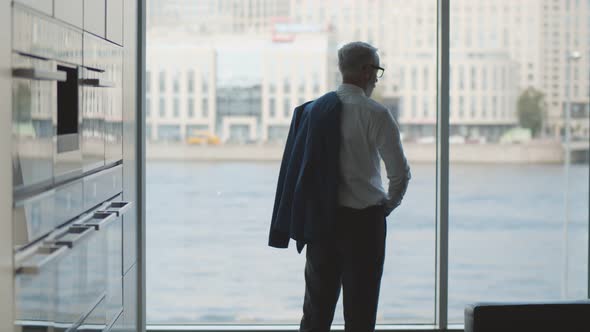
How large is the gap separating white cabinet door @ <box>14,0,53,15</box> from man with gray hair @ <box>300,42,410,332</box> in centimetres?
127

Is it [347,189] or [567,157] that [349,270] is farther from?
[567,157]

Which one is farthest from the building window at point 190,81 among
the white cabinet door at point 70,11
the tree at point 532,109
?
the tree at point 532,109

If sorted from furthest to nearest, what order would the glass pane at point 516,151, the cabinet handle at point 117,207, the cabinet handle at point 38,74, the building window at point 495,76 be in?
the building window at point 495,76 < the glass pane at point 516,151 < the cabinet handle at point 117,207 < the cabinet handle at point 38,74

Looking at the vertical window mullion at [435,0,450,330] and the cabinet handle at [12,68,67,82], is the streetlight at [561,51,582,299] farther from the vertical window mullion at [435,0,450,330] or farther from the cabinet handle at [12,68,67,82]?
the cabinet handle at [12,68,67,82]

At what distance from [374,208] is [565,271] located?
9.97m

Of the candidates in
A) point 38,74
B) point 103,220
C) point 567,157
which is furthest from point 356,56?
point 567,157

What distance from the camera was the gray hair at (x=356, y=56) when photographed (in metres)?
3.16

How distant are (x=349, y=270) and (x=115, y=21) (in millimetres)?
1281

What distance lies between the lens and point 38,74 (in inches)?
76.7

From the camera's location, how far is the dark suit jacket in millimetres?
3068

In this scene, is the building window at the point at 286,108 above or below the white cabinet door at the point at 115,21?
below

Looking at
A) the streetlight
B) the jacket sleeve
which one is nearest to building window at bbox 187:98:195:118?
the jacket sleeve

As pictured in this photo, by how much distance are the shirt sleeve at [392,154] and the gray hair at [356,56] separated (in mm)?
225

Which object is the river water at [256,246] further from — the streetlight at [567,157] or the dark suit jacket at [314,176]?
the streetlight at [567,157]
